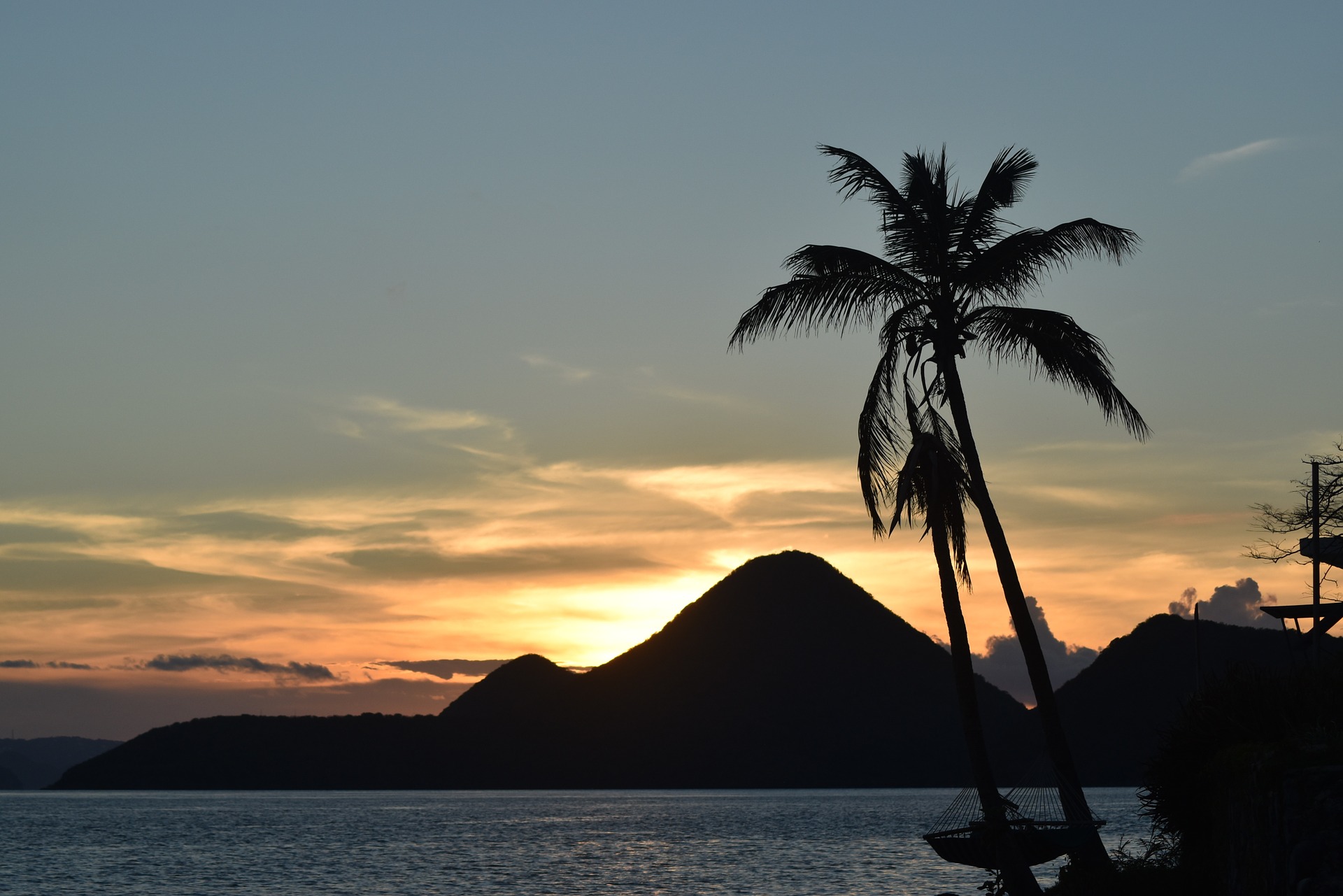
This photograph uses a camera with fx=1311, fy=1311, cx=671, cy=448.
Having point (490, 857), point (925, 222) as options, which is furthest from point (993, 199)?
point (490, 857)

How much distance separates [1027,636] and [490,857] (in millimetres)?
78563

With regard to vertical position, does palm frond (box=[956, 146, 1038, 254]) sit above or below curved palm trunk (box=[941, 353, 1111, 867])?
above

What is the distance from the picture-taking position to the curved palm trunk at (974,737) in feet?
66.6

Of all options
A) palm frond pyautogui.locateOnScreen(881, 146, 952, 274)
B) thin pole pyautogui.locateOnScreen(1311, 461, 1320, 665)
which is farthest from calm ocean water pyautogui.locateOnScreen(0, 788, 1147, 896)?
palm frond pyautogui.locateOnScreen(881, 146, 952, 274)

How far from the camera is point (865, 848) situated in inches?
3693

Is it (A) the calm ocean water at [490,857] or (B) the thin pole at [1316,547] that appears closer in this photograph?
(B) the thin pole at [1316,547]

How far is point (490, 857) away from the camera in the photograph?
93.0 metres

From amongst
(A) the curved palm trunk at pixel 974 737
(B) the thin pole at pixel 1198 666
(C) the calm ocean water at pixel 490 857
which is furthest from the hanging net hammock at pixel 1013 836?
(C) the calm ocean water at pixel 490 857

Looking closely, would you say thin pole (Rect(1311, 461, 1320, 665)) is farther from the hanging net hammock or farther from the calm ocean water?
the calm ocean water

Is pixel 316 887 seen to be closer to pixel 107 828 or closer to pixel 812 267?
pixel 812 267

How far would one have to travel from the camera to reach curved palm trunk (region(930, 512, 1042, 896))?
2031 centimetres

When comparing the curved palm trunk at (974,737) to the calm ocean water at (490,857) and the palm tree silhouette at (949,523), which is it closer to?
the palm tree silhouette at (949,523)

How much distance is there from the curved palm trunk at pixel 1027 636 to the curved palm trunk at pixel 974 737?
34.3 inches

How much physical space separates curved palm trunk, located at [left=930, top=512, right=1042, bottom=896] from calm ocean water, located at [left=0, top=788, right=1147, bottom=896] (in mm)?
31807
